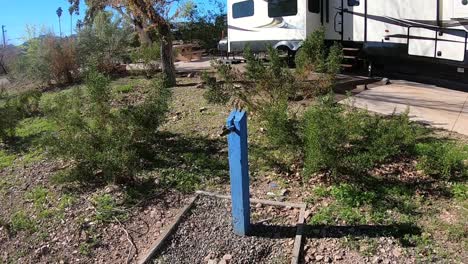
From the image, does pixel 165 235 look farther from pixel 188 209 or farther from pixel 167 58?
pixel 167 58

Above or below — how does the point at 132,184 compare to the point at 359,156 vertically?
below

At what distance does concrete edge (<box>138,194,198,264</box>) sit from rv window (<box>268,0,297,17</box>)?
911 cm

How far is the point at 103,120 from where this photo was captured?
5465mm

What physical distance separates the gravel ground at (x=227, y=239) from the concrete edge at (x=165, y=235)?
0.15 ft

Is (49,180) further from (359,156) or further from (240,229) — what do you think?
(359,156)

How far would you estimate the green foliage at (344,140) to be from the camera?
423 centimetres

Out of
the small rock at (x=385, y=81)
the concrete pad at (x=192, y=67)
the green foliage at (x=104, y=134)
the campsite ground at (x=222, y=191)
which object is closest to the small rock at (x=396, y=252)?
the campsite ground at (x=222, y=191)

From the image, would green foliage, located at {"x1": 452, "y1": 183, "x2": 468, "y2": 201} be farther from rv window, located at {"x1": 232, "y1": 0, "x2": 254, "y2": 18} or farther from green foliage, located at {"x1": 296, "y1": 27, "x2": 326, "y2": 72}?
rv window, located at {"x1": 232, "y1": 0, "x2": 254, "y2": 18}

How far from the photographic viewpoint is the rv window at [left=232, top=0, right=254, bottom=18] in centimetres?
1418

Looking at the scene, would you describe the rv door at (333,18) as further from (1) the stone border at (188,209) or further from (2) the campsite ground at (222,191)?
(1) the stone border at (188,209)

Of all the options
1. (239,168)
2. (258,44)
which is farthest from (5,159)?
(258,44)

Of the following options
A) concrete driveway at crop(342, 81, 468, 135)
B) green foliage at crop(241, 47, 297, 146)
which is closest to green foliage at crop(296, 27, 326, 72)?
green foliage at crop(241, 47, 297, 146)

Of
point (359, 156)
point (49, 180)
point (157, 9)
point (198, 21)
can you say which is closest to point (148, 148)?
point (49, 180)

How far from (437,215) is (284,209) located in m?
1.29
